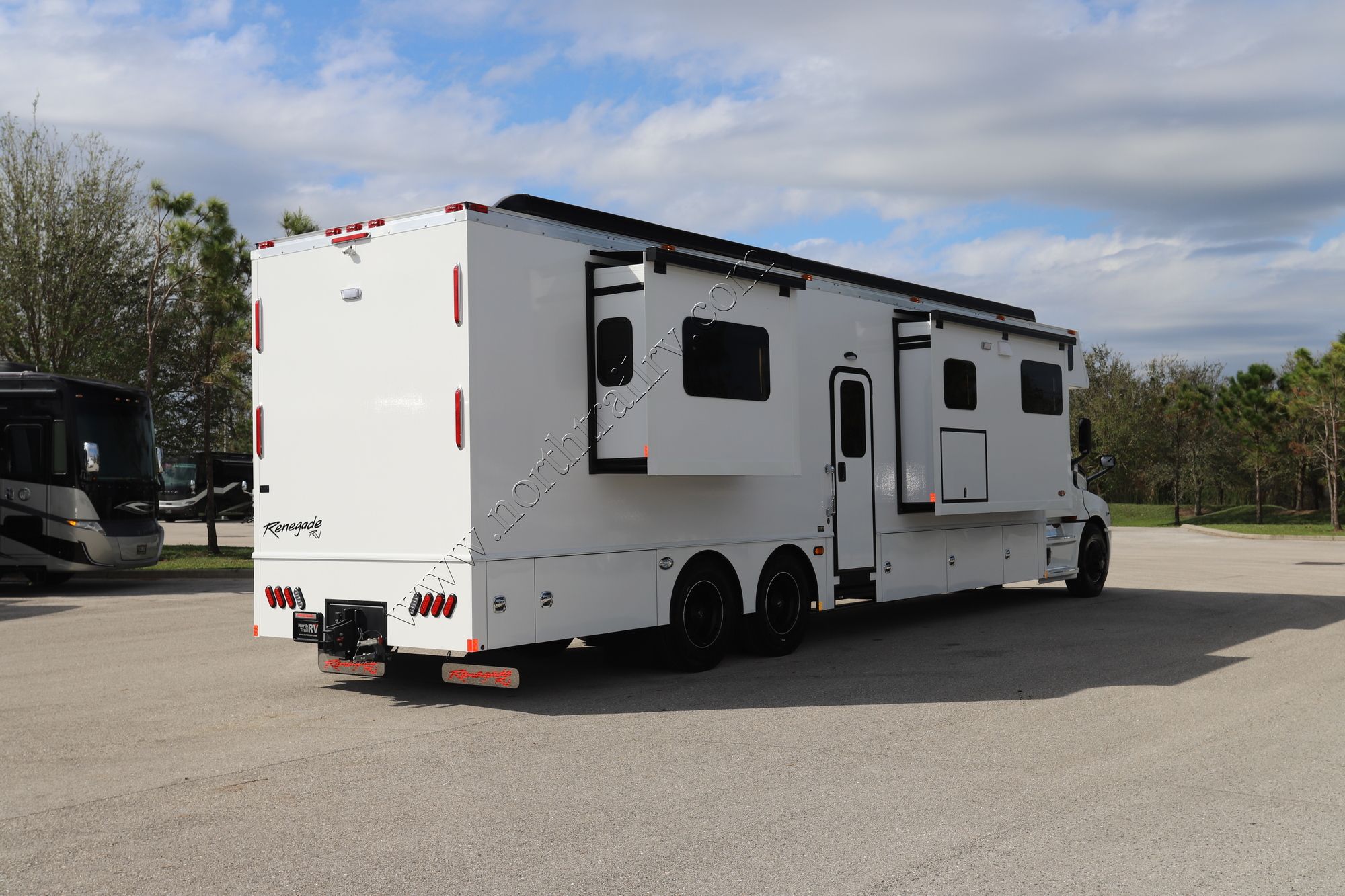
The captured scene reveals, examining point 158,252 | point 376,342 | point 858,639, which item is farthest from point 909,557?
point 158,252

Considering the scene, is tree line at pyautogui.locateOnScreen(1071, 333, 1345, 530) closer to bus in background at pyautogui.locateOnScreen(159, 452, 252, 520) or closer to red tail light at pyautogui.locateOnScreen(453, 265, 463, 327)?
bus in background at pyautogui.locateOnScreen(159, 452, 252, 520)

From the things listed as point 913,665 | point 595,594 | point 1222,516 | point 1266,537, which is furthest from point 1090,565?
point 1222,516

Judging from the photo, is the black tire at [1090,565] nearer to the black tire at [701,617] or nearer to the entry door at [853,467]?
the entry door at [853,467]

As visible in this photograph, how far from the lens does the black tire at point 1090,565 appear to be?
15.4 m

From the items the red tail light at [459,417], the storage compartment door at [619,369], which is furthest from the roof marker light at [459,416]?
the storage compartment door at [619,369]

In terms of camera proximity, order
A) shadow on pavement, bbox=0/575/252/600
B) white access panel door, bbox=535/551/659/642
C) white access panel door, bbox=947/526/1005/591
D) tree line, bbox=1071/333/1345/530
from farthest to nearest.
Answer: tree line, bbox=1071/333/1345/530, shadow on pavement, bbox=0/575/252/600, white access panel door, bbox=947/526/1005/591, white access panel door, bbox=535/551/659/642

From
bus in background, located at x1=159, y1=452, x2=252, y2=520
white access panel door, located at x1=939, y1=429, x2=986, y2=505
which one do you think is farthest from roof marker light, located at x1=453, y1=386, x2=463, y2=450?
bus in background, located at x1=159, y1=452, x2=252, y2=520

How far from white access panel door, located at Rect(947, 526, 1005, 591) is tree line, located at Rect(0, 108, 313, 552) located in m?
14.5

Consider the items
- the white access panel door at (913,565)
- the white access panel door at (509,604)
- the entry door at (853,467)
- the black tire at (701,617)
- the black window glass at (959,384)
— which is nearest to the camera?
the white access panel door at (509,604)

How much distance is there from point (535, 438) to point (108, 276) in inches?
769

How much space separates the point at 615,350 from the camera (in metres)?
8.70

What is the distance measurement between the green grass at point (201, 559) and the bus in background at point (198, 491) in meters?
15.2

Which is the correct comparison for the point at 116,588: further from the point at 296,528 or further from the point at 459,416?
the point at 459,416

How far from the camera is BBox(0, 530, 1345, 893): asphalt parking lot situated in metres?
4.82
